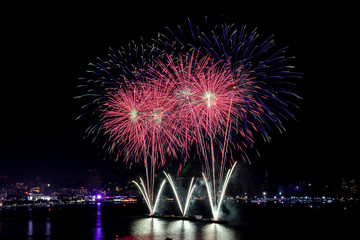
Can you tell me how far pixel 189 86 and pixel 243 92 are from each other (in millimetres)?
3539

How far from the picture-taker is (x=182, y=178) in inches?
3593

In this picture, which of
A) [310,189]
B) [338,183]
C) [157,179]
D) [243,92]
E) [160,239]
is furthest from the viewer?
[310,189]

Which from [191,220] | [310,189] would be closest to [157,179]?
[191,220]

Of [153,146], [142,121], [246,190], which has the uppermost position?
[142,121]

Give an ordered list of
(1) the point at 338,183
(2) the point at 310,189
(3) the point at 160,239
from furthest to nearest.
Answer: (2) the point at 310,189 < (1) the point at 338,183 < (3) the point at 160,239

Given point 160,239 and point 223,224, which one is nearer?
point 160,239

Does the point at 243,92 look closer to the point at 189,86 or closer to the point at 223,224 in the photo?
the point at 189,86

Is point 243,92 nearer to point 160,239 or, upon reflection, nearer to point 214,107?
point 214,107

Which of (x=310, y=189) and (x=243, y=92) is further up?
(x=243, y=92)

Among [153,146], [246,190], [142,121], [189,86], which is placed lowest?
[246,190]

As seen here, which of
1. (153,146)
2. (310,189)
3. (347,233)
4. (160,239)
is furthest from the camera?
(310,189)

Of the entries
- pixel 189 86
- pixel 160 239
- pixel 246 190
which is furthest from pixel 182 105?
pixel 246 190

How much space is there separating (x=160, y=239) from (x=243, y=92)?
40.1ft

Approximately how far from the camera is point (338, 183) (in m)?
134
